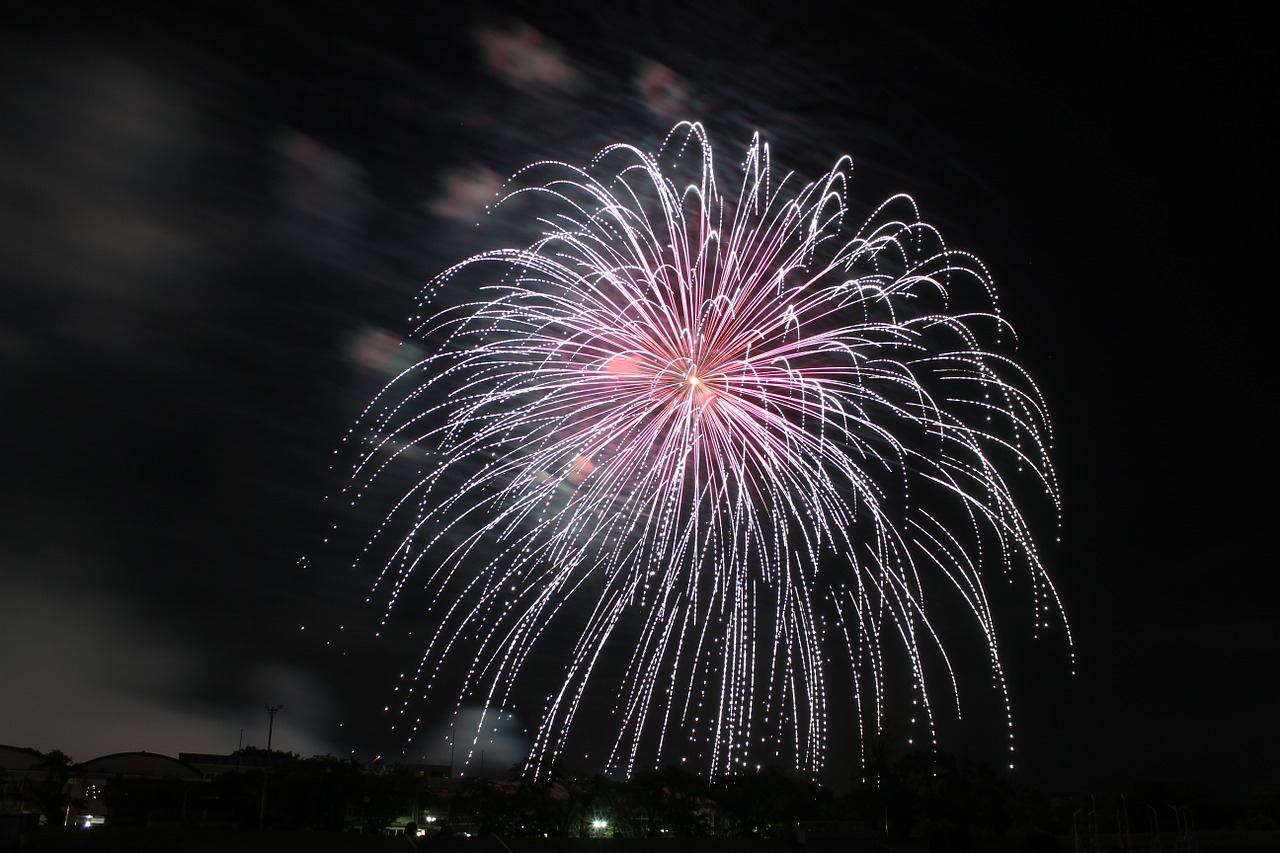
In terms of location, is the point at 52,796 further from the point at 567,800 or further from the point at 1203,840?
the point at 1203,840

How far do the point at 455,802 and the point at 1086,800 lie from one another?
44.5 metres

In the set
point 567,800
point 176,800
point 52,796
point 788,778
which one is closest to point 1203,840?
point 788,778

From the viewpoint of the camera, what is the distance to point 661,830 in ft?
→ 211

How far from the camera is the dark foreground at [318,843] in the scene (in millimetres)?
23156

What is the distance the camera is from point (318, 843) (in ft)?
89.9

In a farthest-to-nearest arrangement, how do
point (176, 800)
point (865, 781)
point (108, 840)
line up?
1. point (865, 781)
2. point (176, 800)
3. point (108, 840)

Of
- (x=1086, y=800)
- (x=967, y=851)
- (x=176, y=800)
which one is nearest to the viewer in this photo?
(x=967, y=851)

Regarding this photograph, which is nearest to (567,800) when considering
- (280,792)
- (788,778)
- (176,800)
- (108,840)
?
(788,778)

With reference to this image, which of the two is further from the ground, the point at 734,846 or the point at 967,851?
the point at 967,851

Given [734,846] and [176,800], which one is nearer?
[734,846]

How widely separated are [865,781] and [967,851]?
61612mm

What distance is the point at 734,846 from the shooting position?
115ft

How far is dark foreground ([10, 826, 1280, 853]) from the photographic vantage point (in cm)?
2316

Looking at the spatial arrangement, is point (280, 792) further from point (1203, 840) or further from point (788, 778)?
point (1203, 840)
